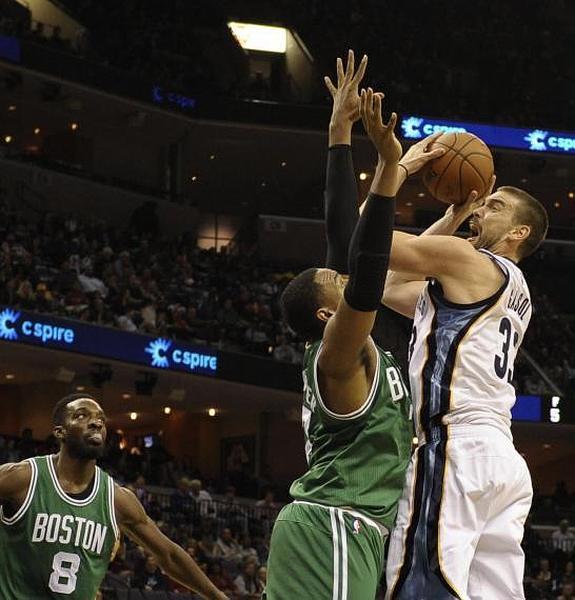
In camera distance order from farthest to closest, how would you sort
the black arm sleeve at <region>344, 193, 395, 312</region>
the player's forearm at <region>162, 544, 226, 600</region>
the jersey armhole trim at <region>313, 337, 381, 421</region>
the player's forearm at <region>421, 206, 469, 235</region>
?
the player's forearm at <region>162, 544, 226, 600</region>, the player's forearm at <region>421, 206, 469, 235</region>, the jersey armhole trim at <region>313, 337, 381, 421</region>, the black arm sleeve at <region>344, 193, 395, 312</region>

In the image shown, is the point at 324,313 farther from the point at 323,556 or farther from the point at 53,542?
the point at 53,542

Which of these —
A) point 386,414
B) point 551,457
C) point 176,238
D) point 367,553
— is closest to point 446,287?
point 386,414

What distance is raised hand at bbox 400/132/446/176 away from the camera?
17.5 ft

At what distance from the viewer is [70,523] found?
7004 mm

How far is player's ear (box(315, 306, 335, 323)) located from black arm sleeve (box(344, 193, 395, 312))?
1.01 ft

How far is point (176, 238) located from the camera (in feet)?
108

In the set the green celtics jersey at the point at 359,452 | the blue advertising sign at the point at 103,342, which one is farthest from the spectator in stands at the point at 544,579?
the green celtics jersey at the point at 359,452

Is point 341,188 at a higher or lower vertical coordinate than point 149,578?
higher

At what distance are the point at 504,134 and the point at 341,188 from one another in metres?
30.7

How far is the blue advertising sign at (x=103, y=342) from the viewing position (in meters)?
23.8

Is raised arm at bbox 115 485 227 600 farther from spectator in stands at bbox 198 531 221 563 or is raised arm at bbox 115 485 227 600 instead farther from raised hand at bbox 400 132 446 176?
spectator in stands at bbox 198 531 221 563

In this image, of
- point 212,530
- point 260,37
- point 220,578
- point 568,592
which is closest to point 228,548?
point 212,530

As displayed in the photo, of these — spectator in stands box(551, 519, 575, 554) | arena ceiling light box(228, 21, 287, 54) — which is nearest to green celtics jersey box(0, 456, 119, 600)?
spectator in stands box(551, 519, 575, 554)

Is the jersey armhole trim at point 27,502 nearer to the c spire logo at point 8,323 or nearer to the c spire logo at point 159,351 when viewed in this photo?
the c spire logo at point 8,323
